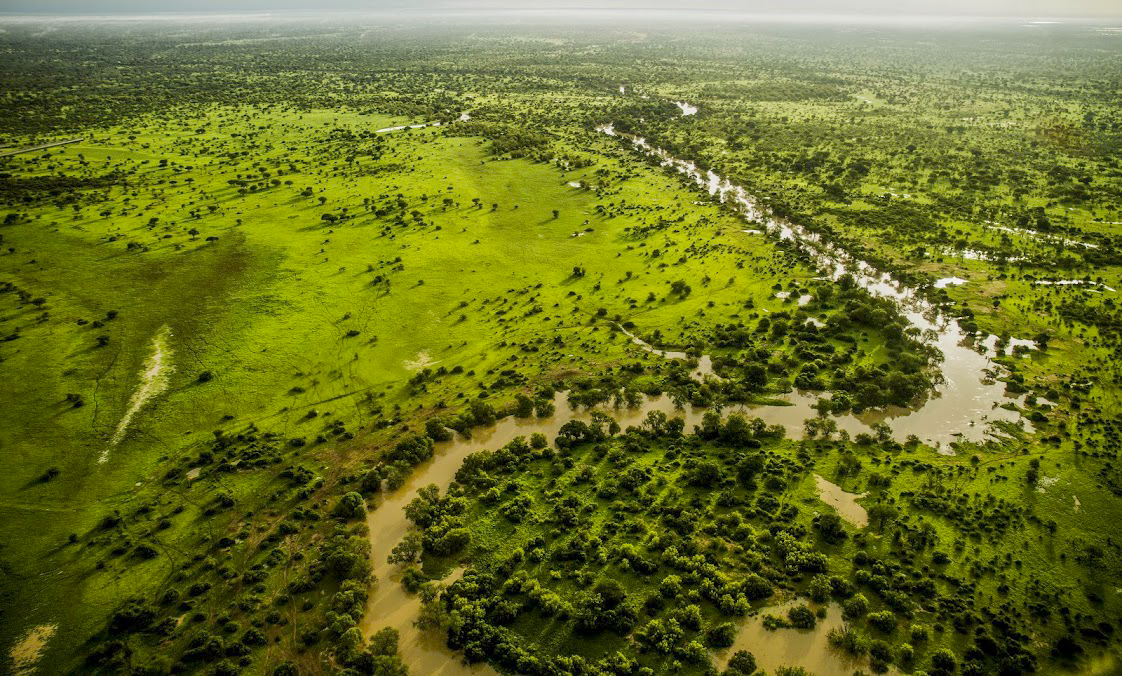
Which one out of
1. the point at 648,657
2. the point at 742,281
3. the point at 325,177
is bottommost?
the point at 648,657

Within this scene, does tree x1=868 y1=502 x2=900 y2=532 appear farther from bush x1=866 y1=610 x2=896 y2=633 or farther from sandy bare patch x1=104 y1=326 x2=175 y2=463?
sandy bare patch x1=104 y1=326 x2=175 y2=463

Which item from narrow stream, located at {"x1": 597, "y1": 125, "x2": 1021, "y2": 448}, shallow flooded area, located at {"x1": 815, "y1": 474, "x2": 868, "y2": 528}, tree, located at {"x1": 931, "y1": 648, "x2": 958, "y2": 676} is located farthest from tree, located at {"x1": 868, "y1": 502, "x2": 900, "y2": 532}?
narrow stream, located at {"x1": 597, "y1": 125, "x2": 1021, "y2": 448}

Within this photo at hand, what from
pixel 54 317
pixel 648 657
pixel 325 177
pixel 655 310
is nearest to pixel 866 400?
pixel 655 310

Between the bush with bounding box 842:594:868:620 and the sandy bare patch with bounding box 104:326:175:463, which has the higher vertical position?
the sandy bare patch with bounding box 104:326:175:463

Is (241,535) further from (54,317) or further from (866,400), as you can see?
(866,400)

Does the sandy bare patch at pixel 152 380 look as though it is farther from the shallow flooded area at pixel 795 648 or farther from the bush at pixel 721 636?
the shallow flooded area at pixel 795 648

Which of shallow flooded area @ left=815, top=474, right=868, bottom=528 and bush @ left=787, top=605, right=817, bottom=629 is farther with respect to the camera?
shallow flooded area @ left=815, top=474, right=868, bottom=528

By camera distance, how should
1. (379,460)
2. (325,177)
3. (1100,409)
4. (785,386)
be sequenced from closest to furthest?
(379,460)
(1100,409)
(785,386)
(325,177)
